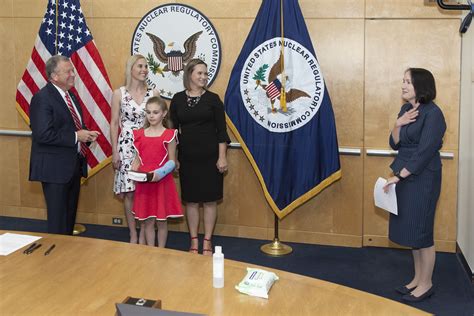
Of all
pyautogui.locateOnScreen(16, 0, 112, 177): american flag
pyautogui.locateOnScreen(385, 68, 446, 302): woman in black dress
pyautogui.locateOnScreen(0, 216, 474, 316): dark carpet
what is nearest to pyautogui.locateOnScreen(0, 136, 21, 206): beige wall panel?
pyautogui.locateOnScreen(0, 216, 474, 316): dark carpet

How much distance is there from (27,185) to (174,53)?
2.28 metres

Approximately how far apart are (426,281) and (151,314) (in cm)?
277

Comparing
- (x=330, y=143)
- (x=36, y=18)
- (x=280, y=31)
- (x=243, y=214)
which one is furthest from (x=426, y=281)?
(x=36, y=18)

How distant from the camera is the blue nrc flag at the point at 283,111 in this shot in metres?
4.88

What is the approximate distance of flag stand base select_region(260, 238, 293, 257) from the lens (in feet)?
16.5

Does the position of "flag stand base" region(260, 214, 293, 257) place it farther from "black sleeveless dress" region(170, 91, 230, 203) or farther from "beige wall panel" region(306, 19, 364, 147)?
"beige wall panel" region(306, 19, 364, 147)

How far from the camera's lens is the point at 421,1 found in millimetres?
4816

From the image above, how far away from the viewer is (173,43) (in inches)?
212

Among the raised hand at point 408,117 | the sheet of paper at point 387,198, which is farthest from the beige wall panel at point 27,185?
the raised hand at point 408,117

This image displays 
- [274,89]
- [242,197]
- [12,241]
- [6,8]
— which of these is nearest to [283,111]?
[274,89]

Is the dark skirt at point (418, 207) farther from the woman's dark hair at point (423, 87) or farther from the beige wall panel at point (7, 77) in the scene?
the beige wall panel at point (7, 77)

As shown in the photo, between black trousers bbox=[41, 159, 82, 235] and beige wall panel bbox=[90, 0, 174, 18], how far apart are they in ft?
6.38

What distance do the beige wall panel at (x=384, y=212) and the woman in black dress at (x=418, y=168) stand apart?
1153 mm

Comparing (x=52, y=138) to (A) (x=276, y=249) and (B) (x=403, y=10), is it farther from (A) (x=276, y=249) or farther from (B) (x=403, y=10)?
(B) (x=403, y=10)
